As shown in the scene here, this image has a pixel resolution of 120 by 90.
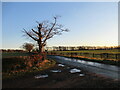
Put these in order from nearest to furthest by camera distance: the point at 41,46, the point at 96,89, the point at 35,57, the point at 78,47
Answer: the point at 96,89
the point at 35,57
the point at 41,46
the point at 78,47

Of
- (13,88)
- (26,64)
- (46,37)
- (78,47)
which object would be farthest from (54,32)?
(78,47)

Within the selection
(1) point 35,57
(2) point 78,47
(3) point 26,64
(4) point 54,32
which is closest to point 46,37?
(4) point 54,32

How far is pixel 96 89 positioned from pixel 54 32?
14430 mm

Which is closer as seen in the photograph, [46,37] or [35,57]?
[35,57]

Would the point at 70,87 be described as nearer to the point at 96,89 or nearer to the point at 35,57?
the point at 96,89

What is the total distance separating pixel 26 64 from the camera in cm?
924

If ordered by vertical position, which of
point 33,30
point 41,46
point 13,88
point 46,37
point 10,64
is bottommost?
point 13,88

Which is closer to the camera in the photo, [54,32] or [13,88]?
[13,88]

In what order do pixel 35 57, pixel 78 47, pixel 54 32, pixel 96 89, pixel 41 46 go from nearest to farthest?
pixel 96 89
pixel 35 57
pixel 41 46
pixel 54 32
pixel 78 47

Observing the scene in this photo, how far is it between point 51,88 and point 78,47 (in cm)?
5517

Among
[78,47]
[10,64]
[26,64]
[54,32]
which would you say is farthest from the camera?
[78,47]

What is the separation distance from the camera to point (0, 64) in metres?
8.92

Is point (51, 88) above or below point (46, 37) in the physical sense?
below

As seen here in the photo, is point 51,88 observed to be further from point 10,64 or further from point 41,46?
point 41,46
